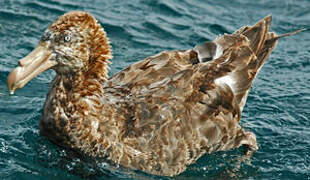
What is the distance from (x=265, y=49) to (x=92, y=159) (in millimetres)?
3133

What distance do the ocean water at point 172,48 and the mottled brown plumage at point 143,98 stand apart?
0.25 meters

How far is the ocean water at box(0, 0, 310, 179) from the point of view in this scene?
637cm

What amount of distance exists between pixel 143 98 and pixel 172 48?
421 centimetres

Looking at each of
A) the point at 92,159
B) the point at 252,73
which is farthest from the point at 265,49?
the point at 92,159

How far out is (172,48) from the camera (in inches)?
411

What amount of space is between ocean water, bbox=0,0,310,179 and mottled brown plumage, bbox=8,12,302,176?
0.81 feet

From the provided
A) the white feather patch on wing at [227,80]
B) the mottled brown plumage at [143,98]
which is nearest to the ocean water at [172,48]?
the mottled brown plumage at [143,98]

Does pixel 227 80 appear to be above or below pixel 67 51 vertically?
below

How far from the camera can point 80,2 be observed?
11.4 metres

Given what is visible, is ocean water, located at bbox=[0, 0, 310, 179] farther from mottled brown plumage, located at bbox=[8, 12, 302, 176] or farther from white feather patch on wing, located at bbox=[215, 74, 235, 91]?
white feather patch on wing, located at bbox=[215, 74, 235, 91]

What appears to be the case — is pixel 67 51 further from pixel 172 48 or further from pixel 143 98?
pixel 172 48

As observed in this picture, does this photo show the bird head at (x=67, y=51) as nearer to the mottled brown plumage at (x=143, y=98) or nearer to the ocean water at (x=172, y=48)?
the mottled brown plumage at (x=143, y=98)

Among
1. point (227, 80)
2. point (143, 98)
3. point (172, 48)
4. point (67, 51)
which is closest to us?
point (67, 51)

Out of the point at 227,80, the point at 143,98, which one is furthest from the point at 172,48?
the point at 143,98
